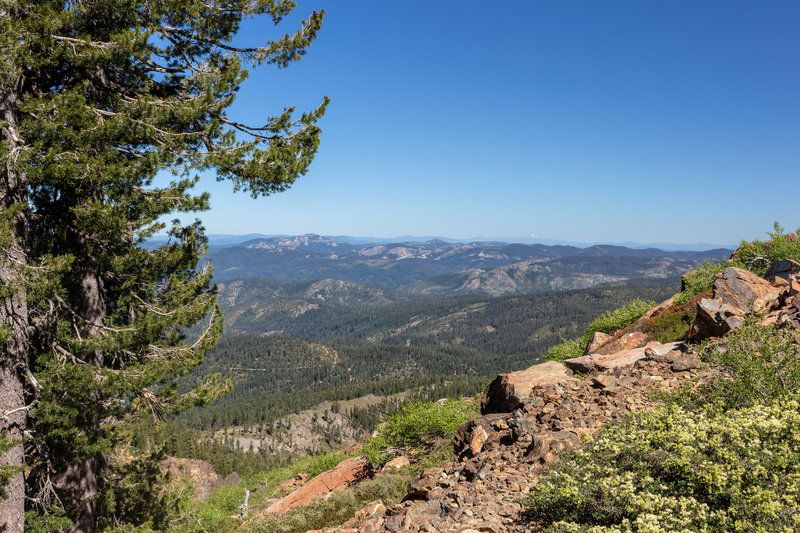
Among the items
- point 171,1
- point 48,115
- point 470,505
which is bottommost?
point 470,505

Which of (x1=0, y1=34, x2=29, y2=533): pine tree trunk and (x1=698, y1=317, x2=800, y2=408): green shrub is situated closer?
(x1=698, y1=317, x2=800, y2=408): green shrub

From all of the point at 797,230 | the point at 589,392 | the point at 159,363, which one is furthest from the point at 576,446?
the point at 797,230

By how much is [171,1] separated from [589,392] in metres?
15.5

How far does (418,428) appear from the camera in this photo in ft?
56.2

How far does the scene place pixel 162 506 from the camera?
1234 cm

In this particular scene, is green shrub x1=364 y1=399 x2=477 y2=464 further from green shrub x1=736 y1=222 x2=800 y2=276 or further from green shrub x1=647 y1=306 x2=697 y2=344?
green shrub x1=736 y1=222 x2=800 y2=276

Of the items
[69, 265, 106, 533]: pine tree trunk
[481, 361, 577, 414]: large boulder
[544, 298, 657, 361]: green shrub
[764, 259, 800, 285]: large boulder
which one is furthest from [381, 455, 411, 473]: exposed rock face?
[764, 259, 800, 285]: large boulder

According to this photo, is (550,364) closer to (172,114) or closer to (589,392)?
(589,392)

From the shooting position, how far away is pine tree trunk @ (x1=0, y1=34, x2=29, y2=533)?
26.0 feet

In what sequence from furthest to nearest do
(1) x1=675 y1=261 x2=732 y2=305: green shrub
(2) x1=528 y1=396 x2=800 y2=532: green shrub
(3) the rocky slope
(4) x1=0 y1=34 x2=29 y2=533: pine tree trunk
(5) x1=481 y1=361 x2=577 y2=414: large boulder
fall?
(1) x1=675 y1=261 x2=732 y2=305: green shrub < (5) x1=481 y1=361 x2=577 y2=414: large boulder < (4) x1=0 y1=34 x2=29 y2=533: pine tree trunk < (3) the rocky slope < (2) x1=528 y1=396 x2=800 y2=532: green shrub

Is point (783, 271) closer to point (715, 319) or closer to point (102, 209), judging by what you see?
point (715, 319)

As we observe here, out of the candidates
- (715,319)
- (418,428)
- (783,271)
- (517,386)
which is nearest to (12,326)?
(517,386)

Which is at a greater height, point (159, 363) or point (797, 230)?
point (797, 230)

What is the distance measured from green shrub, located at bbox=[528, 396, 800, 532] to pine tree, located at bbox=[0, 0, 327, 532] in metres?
9.34
